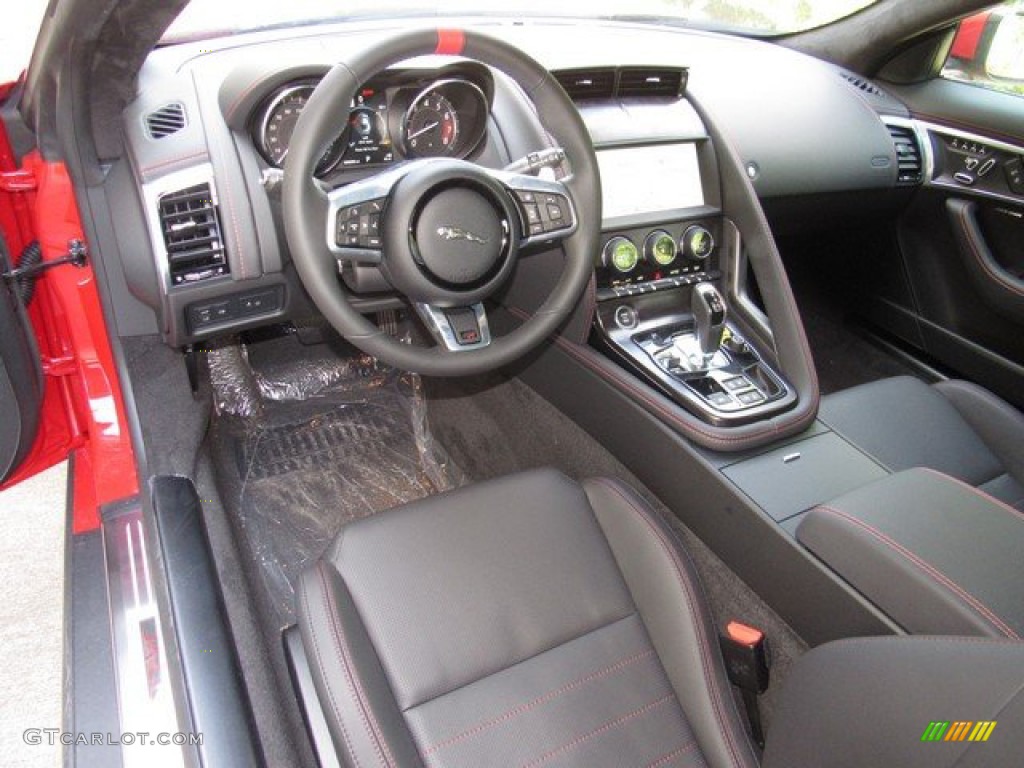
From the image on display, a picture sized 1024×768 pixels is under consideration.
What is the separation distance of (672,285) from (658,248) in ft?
0.31

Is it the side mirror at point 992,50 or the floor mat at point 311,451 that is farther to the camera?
the side mirror at point 992,50

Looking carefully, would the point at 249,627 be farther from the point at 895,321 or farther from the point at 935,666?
the point at 895,321

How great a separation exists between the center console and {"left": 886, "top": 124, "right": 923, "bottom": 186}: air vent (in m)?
0.99

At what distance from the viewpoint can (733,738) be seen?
48.2 inches

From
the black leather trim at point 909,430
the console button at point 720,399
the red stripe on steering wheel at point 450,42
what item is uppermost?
the red stripe on steering wheel at point 450,42

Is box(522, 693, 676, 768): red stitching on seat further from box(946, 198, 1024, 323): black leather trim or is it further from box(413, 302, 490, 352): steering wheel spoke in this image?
box(946, 198, 1024, 323): black leather trim

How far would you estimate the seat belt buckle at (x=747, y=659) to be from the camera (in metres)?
1.30

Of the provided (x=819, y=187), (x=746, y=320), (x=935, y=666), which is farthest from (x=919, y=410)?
(x=935, y=666)

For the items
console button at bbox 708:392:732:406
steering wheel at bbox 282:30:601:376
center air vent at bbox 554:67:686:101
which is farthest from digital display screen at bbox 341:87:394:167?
console button at bbox 708:392:732:406

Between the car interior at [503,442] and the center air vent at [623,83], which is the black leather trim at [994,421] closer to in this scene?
the car interior at [503,442]

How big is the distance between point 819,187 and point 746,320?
777 mm

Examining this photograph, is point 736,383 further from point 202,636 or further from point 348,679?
point 202,636

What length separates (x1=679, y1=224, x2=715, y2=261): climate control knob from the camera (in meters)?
1.80

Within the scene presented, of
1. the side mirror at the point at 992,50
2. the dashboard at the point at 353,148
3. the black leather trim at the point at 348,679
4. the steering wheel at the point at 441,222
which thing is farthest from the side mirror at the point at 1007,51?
the black leather trim at the point at 348,679
